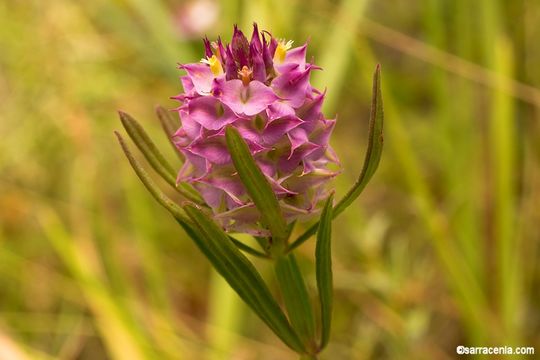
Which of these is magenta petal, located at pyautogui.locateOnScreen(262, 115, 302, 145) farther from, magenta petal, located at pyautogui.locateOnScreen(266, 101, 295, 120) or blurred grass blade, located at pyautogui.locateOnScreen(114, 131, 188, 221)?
blurred grass blade, located at pyautogui.locateOnScreen(114, 131, 188, 221)

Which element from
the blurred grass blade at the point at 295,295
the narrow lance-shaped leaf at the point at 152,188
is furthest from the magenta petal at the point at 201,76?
the blurred grass blade at the point at 295,295

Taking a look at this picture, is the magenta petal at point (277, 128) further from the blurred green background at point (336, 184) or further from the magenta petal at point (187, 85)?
the blurred green background at point (336, 184)

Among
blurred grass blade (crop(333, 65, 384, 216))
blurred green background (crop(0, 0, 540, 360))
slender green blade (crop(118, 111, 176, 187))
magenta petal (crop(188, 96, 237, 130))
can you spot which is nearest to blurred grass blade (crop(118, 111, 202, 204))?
slender green blade (crop(118, 111, 176, 187))

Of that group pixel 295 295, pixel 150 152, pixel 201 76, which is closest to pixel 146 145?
pixel 150 152

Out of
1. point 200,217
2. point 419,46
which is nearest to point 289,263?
point 200,217

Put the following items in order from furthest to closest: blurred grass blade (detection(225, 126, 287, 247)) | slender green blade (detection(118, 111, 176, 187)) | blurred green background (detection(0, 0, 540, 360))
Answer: blurred green background (detection(0, 0, 540, 360))
slender green blade (detection(118, 111, 176, 187))
blurred grass blade (detection(225, 126, 287, 247))

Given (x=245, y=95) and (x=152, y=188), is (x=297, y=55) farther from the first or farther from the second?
(x=152, y=188)
